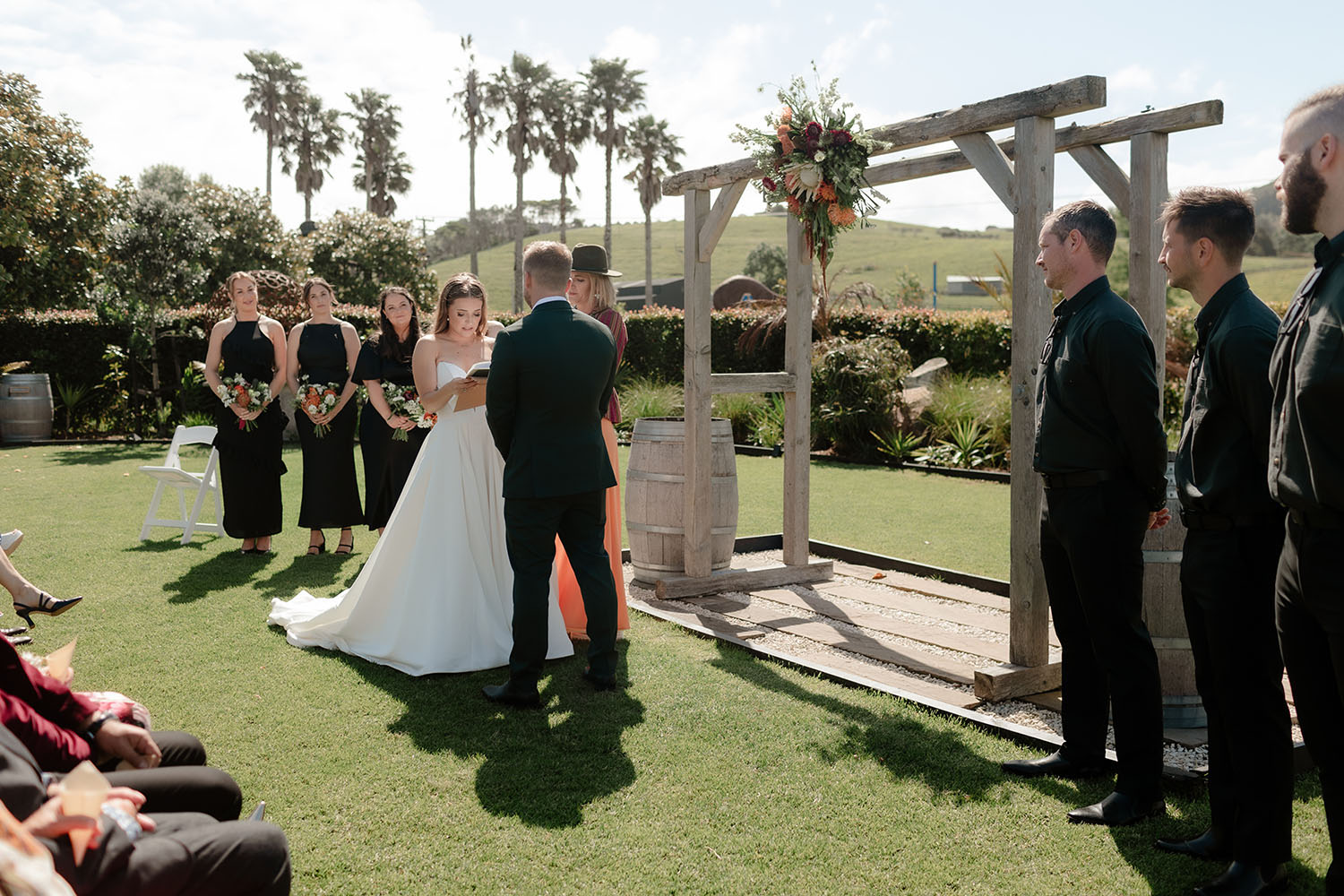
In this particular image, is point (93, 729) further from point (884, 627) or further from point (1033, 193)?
point (884, 627)

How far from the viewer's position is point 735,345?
1905 cm

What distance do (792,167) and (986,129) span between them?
121cm

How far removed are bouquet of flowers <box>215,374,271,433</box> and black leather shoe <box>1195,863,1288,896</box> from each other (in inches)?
291

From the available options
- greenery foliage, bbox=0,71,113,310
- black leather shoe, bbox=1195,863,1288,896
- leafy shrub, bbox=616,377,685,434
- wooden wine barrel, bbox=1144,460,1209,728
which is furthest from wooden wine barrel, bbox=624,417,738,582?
greenery foliage, bbox=0,71,113,310

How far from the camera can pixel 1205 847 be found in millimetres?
3277

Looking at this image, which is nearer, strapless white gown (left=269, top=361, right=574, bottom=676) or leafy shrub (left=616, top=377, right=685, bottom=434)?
strapless white gown (left=269, top=361, right=574, bottom=676)

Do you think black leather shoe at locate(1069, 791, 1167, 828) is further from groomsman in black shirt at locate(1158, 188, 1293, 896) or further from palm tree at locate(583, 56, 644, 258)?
palm tree at locate(583, 56, 644, 258)

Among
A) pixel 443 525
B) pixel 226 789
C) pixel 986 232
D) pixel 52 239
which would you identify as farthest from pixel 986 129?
pixel 986 232

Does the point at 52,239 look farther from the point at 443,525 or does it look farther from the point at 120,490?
the point at 443,525

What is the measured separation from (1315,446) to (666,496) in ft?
17.0

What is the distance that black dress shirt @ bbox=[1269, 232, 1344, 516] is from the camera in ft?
7.50

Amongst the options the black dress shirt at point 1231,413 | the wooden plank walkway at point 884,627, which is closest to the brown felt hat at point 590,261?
the wooden plank walkway at point 884,627

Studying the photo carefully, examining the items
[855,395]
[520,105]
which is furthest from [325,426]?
A: [520,105]

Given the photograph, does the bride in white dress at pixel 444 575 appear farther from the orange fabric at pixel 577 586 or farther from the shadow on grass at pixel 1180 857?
the shadow on grass at pixel 1180 857
